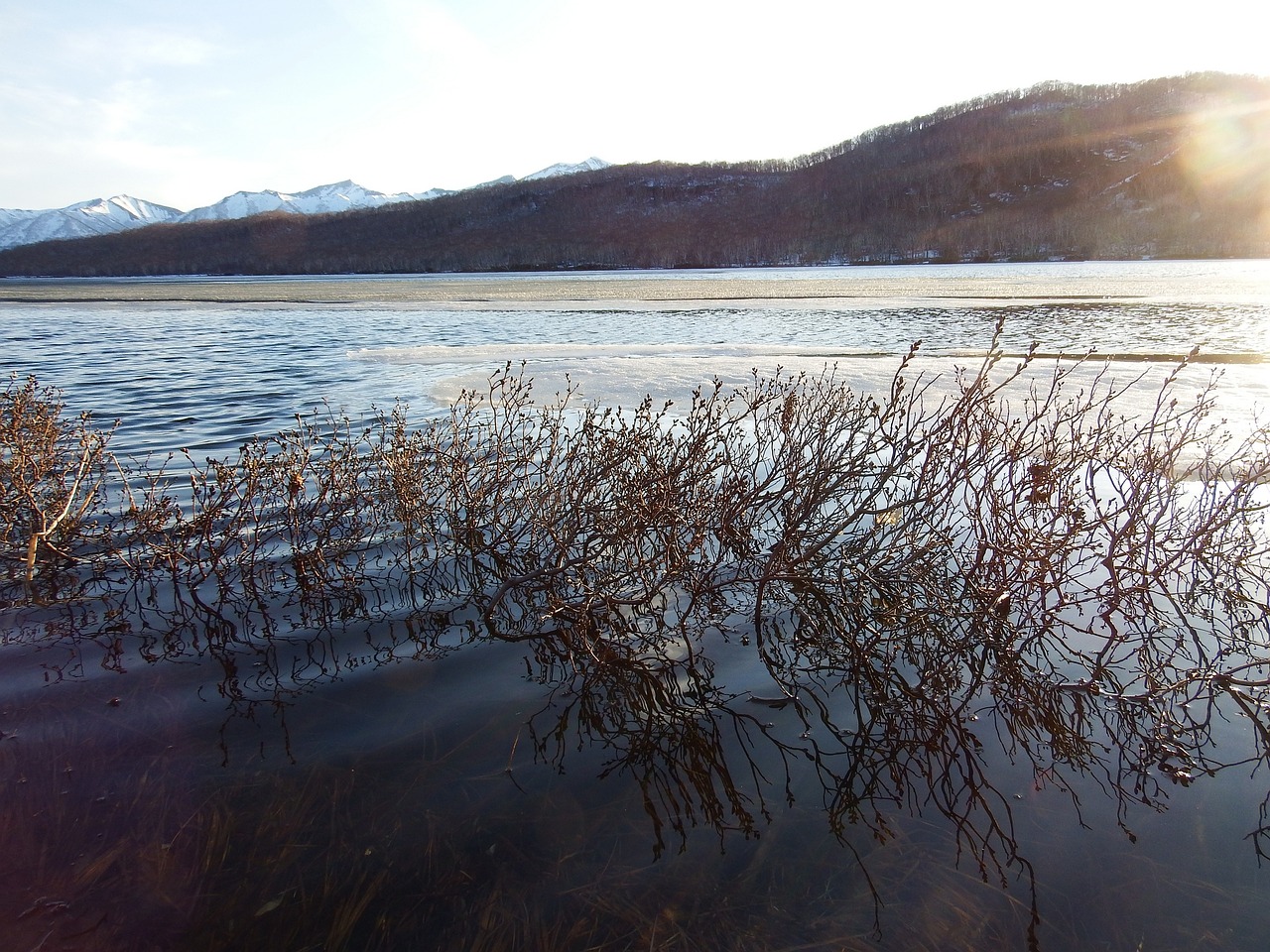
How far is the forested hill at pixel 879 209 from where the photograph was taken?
87062mm

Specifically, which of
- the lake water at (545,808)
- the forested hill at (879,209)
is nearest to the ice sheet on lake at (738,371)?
the lake water at (545,808)

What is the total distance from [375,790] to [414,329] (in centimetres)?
2114

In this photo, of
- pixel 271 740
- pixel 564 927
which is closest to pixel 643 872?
pixel 564 927

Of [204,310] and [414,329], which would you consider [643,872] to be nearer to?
[414,329]

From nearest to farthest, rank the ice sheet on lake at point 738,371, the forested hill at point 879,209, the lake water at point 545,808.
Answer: the lake water at point 545,808
the ice sheet on lake at point 738,371
the forested hill at point 879,209

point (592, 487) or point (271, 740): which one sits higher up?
point (592, 487)

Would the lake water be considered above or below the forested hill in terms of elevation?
below

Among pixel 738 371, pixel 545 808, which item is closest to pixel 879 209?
pixel 738 371

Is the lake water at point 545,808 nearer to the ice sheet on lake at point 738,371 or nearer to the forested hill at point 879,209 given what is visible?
the ice sheet on lake at point 738,371

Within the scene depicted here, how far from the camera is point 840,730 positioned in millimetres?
3500

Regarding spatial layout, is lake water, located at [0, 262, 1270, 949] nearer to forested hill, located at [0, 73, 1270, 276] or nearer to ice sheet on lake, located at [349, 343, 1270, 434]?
ice sheet on lake, located at [349, 343, 1270, 434]

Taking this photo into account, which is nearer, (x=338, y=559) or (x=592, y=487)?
(x=338, y=559)

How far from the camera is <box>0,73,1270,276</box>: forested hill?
87.1 meters

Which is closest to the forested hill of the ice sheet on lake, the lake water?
the ice sheet on lake
